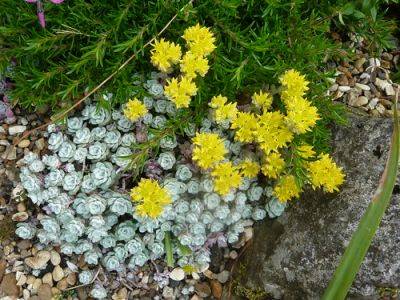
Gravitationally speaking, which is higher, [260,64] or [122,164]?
[260,64]

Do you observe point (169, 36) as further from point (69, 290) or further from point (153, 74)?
point (69, 290)

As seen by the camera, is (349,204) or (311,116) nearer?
(311,116)

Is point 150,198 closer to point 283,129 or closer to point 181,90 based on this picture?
point 181,90

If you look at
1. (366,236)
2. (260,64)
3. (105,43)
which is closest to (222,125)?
(260,64)

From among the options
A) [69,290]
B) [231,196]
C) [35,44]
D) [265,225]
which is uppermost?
[35,44]

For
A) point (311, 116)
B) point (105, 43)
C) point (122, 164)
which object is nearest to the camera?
point (311, 116)

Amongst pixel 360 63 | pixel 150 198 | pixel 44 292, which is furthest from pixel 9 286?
pixel 360 63

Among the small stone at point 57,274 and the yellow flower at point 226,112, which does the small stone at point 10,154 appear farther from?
the yellow flower at point 226,112
